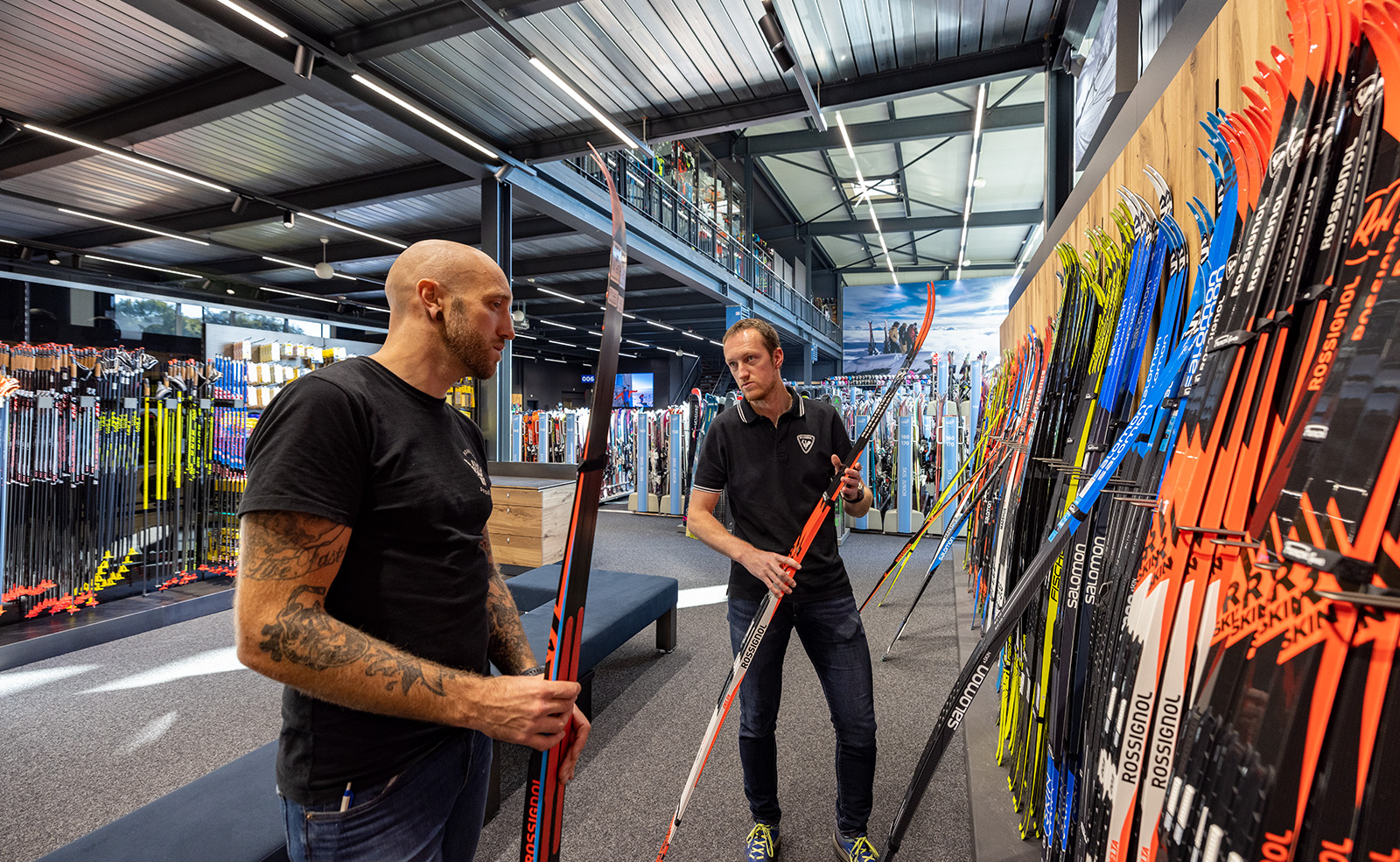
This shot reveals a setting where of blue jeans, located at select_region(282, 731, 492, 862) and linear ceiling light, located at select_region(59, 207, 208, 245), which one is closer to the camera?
blue jeans, located at select_region(282, 731, 492, 862)

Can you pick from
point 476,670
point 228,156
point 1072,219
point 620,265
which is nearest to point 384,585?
point 476,670

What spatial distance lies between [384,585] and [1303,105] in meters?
1.56

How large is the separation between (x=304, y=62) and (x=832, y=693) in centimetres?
472

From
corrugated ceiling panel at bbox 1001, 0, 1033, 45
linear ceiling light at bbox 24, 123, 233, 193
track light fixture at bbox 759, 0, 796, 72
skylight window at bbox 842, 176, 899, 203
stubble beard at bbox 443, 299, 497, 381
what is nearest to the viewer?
stubble beard at bbox 443, 299, 497, 381

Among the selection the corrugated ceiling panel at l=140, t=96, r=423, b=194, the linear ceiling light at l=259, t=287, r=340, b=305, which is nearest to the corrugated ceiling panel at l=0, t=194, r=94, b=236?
the corrugated ceiling panel at l=140, t=96, r=423, b=194

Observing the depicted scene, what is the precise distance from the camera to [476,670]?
3.59ft

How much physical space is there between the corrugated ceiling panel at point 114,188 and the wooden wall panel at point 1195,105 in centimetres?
794

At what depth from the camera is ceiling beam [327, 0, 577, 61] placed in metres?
3.56

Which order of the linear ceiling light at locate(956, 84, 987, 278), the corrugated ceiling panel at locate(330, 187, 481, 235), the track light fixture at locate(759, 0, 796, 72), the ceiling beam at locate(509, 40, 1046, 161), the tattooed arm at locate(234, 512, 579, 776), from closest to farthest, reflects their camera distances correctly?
the tattooed arm at locate(234, 512, 579, 776), the track light fixture at locate(759, 0, 796, 72), the ceiling beam at locate(509, 40, 1046, 161), the corrugated ceiling panel at locate(330, 187, 481, 235), the linear ceiling light at locate(956, 84, 987, 278)

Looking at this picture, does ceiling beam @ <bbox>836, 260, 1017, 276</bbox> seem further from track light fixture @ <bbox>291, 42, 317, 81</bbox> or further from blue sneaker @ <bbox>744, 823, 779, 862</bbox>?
blue sneaker @ <bbox>744, 823, 779, 862</bbox>

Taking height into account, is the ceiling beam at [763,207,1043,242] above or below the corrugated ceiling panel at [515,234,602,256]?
above

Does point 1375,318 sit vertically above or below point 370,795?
above

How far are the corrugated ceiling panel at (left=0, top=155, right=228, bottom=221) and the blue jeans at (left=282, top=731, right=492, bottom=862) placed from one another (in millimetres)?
7416

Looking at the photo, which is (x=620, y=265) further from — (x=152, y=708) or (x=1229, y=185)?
(x=152, y=708)
